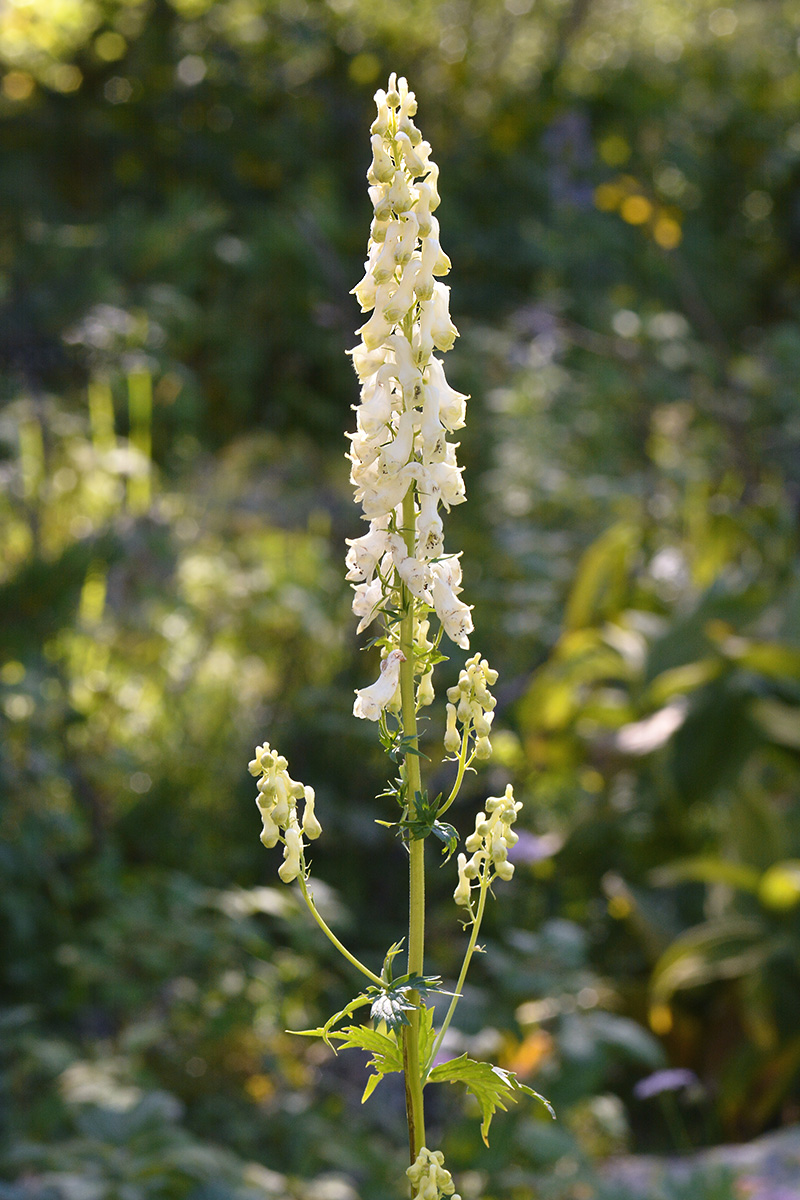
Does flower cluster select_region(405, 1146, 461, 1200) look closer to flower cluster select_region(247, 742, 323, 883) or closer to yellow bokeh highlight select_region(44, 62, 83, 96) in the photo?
flower cluster select_region(247, 742, 323, 883)

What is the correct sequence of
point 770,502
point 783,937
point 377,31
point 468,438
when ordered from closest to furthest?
point 783,937, point 770,502, point 468,438, point 377,31

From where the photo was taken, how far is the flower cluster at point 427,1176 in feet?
1.65

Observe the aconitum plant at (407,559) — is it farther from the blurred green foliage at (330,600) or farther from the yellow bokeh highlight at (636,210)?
the yellow bokeh highlight at (636,210)

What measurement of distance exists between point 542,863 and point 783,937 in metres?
0.45

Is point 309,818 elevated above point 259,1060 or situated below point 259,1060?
above

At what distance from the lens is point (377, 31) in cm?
587

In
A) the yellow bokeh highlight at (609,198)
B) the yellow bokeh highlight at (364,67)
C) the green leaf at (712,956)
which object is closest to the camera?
the green leaf at (712,956)

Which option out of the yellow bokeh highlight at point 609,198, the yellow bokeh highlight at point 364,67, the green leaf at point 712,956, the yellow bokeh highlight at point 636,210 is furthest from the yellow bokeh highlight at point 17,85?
the green leaf at point 712,956

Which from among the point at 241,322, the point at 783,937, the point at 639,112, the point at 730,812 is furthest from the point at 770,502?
the point at 639,112

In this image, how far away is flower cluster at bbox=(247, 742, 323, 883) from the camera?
55 cm

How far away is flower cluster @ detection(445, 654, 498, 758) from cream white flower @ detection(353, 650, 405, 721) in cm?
3

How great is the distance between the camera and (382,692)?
578 millimetres

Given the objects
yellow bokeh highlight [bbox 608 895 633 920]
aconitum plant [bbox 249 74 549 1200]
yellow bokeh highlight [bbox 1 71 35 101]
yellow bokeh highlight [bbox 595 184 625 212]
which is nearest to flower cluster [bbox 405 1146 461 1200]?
aconitum plant [bbox 249 74 549 1200]

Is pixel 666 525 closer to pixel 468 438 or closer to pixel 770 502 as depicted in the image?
pixel 770 502
